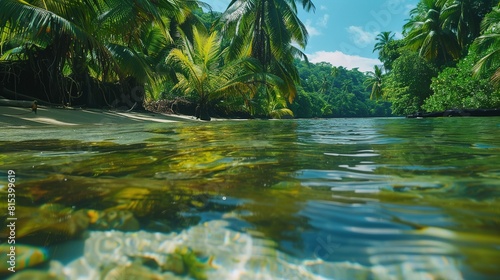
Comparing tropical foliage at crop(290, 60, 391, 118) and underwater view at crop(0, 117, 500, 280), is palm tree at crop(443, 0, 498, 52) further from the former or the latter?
underwater view at crop(0, 117, 500, 280)

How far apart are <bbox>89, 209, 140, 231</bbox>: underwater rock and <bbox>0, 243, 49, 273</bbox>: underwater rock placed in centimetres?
14

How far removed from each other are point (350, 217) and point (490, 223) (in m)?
0.32

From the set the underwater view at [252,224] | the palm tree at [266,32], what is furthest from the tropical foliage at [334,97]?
the underwater view at [252,224]

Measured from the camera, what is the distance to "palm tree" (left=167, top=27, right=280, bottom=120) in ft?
39.1

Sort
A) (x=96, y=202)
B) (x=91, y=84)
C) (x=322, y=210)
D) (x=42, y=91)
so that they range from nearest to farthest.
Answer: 1. (x=322, y=210)
2. (x=96, y=202)
3. (x=42, y=91)
4. (x=91, y=84)

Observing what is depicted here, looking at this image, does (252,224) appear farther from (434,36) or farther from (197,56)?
(434,36)

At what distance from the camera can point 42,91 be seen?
335 inches

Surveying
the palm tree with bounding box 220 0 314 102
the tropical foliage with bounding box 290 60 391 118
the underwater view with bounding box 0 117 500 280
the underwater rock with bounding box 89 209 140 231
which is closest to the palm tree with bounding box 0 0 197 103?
the palm tree with bounding box 220 0 314 102

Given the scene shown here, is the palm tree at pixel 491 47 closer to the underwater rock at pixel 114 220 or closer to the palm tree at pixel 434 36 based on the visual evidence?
the palm tree at pixel 434 36

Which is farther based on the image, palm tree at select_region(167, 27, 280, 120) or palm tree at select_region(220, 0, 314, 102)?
palm tree at select_region(220, 0, 314, 102)

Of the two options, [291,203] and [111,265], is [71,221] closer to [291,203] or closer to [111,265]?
[111,265]

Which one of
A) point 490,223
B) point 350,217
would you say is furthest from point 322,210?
point 490,223

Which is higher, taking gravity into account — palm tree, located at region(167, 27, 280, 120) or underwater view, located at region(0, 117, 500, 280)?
palm tree, located at region(167, 27, 280, 120)

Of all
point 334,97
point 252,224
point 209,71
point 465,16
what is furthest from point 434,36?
point 334,97
